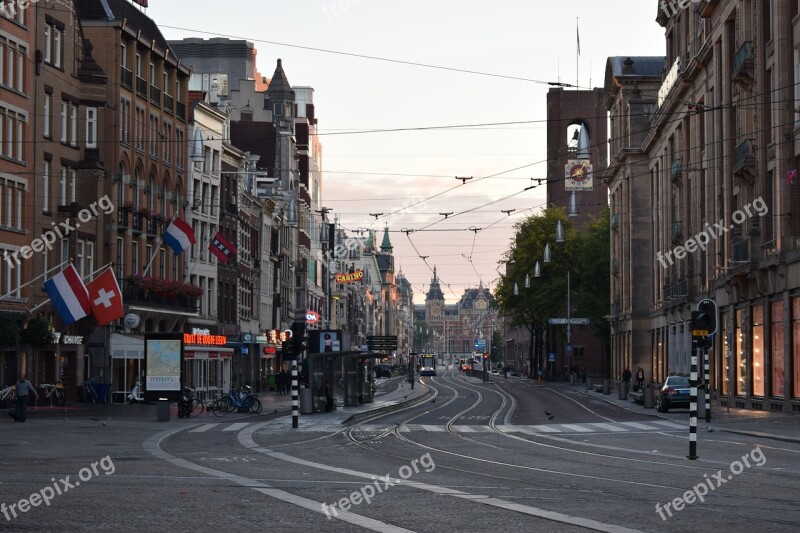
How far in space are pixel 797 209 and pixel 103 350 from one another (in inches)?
1188

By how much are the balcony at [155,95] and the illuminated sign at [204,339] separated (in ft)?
38.8

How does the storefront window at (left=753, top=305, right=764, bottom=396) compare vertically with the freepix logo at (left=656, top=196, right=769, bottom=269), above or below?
below

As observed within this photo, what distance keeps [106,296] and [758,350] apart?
2537cm

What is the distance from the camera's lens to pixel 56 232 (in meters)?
54.6

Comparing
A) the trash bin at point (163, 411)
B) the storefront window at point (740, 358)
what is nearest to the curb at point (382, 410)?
the trash bin at point (163, 411)

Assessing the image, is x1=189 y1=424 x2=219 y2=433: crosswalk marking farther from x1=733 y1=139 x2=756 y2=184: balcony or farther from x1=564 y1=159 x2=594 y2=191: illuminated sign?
x1=564 y1=159 x2=594 y2=191: illuminated sign

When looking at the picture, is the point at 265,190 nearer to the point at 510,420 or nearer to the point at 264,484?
the point at 510,420

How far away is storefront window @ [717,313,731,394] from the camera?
58.3m

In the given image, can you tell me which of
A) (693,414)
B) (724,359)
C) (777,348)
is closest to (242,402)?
(777,348)

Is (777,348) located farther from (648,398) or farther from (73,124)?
(73,124)

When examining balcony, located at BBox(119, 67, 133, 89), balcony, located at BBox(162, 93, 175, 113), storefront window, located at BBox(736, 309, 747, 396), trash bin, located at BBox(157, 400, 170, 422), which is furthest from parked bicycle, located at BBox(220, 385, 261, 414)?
balcony, located at BBox(162, 93, 175, 113)

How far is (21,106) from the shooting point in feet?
169

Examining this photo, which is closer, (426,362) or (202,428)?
(202,428)

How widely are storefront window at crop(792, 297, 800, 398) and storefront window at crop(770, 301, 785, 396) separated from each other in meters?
1.39
